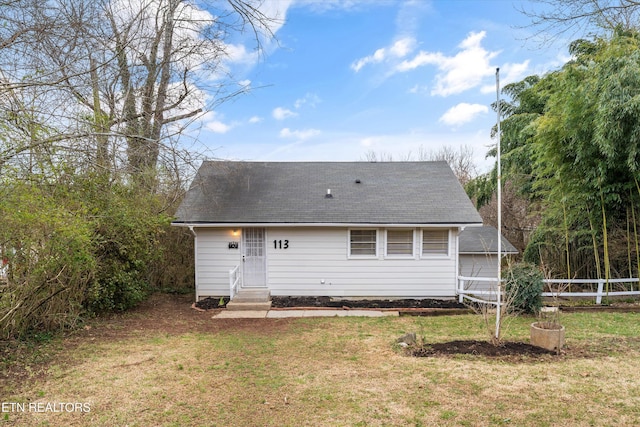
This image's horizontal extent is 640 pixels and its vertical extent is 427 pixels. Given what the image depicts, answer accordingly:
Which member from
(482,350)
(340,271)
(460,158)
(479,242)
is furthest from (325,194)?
(460,158)

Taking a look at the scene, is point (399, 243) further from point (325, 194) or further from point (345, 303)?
point (325, 194)

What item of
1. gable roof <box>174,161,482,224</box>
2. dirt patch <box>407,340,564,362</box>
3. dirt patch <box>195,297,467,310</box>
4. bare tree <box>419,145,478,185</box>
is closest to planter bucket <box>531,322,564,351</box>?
dirt patch <box>407,340,564,362</box>

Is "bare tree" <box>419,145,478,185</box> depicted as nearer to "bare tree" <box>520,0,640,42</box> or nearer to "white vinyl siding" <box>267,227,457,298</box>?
"white vinyl siding" <box>267,227,457,298</box>

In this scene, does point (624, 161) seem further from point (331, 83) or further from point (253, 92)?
point (331, 83)

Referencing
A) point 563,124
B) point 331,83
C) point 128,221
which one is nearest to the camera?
point 128,221

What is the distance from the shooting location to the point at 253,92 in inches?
320

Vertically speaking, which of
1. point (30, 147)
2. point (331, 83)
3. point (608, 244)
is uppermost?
point (331, 83)

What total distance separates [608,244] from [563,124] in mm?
3600

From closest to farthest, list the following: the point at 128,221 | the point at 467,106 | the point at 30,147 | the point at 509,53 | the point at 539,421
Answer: the point at 539,421 < the point at 30,147 < the point at 509,53 < the point at 128,221 < the point at 467,106

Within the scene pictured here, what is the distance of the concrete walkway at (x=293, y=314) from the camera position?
8.29 meters

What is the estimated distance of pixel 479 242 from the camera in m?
12.0

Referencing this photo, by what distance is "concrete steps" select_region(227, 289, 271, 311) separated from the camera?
8.97m

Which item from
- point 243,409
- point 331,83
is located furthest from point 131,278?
point 331,83

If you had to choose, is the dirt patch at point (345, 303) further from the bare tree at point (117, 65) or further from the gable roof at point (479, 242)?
the bare tree at point (117, 65)
